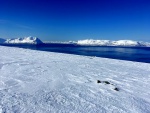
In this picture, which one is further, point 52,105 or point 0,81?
point 0,81

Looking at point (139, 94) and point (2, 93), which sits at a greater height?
point (2, 93)

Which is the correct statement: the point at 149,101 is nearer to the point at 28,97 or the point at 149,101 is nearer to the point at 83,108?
the point at 83,108

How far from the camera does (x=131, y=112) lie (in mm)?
5840

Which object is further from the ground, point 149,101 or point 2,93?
point 2,93

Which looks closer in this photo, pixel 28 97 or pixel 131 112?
pixel 131 112

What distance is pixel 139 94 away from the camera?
8047 millimetres

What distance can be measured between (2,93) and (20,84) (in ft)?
5.54

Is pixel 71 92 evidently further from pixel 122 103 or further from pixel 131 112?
pixel 131 112

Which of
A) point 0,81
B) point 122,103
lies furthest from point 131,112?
point 0,81

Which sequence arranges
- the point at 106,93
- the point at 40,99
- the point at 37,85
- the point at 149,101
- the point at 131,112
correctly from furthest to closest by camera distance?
the point at 37,85 < the point at 106,93 < the point at 149,101 < the point at 40,99 < the point at 131,112

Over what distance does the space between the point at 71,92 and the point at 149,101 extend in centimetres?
393

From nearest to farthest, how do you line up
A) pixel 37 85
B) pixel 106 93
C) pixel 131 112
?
pixel 131 112, pixel 106 93, pixel 37 85

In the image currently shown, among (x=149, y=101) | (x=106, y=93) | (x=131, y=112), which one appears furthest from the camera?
(x=106, y=93)

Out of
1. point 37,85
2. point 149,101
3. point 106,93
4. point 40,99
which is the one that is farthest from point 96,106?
point 37,85
